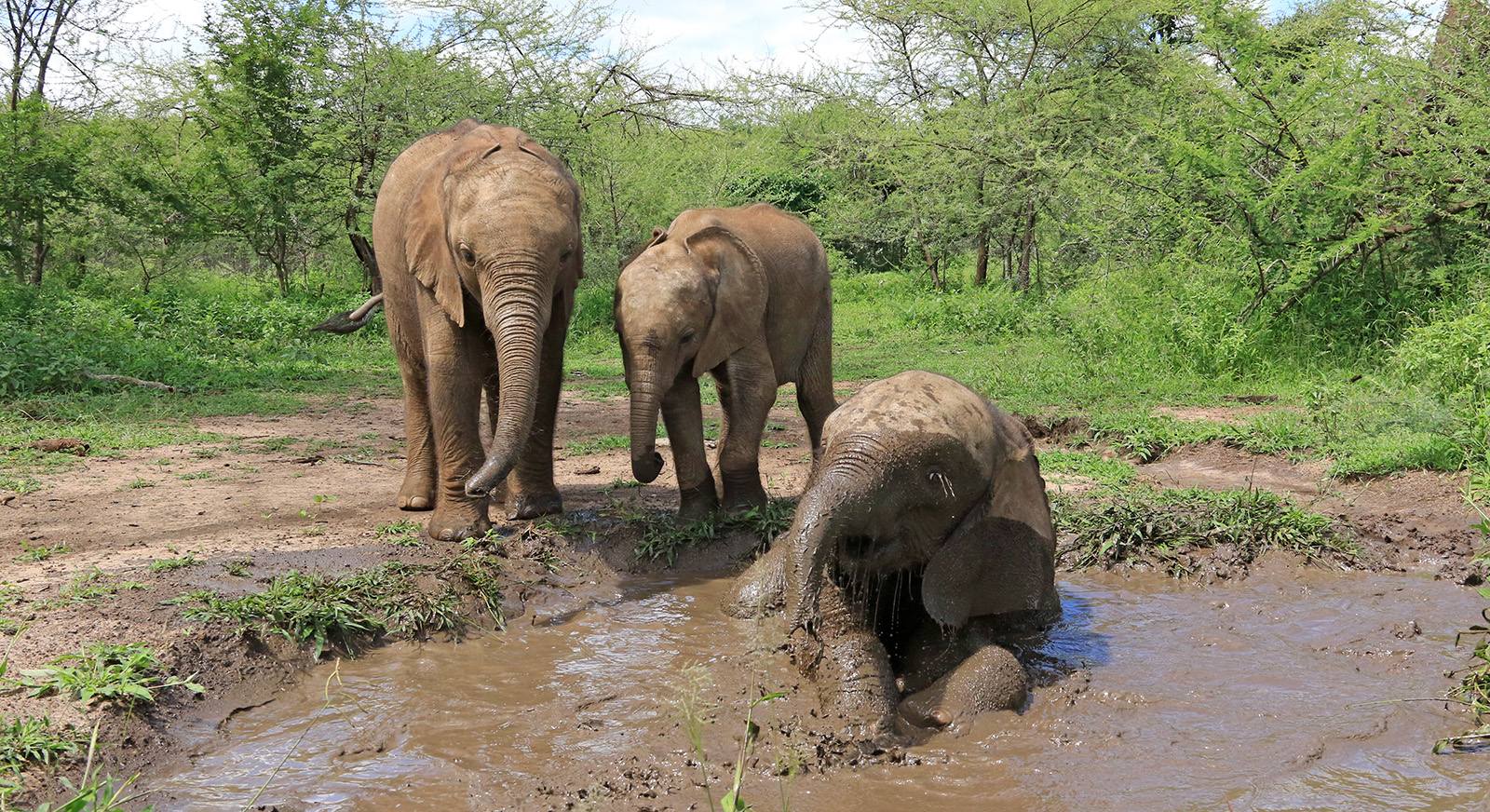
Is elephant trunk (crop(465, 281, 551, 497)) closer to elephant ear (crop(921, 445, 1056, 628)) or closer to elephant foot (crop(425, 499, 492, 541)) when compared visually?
elephant foot (crop(425, 499, 492, 541))

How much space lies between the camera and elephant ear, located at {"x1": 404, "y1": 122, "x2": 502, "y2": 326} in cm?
617

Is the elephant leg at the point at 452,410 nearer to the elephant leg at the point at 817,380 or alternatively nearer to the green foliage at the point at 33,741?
the elephant leg at the point at 817,380

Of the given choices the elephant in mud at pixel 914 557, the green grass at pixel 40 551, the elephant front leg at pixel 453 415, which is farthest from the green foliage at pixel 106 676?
the elephant in mud at pixel 914 557

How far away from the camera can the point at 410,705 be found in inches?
Answer: 174

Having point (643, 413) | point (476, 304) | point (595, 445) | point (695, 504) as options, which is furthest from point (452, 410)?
point (595, 445)

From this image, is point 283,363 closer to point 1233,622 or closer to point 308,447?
point 308,447

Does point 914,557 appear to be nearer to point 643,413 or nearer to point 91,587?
point 643,413

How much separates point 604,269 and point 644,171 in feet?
6.59

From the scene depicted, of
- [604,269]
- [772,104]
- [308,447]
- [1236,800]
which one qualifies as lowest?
[1236,800]

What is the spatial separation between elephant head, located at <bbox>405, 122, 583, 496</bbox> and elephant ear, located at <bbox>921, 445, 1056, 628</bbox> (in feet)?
7.56

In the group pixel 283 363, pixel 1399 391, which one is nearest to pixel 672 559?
pixel 1399 391

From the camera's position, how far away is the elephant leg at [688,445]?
658 cm

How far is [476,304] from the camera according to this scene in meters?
6.33

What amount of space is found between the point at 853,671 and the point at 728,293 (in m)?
2.95
